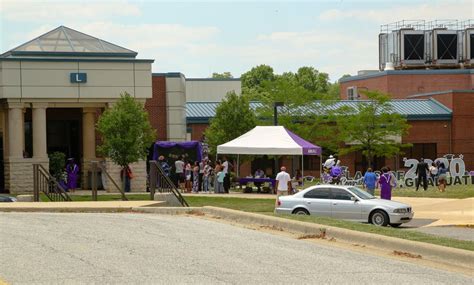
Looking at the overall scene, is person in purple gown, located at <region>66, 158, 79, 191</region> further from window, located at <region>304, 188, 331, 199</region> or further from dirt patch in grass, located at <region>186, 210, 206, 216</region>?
dirt patch in grass, located at <region>186, 210, 206, 216</region>

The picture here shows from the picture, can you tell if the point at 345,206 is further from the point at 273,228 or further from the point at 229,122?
the point at 229,122

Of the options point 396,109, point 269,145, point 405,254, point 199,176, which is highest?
point 396,109

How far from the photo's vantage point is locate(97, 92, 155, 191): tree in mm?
38844

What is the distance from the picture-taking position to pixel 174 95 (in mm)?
48625

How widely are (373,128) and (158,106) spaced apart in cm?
1680

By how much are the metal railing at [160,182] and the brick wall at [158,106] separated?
46.1ft

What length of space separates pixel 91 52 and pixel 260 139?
9.62 m

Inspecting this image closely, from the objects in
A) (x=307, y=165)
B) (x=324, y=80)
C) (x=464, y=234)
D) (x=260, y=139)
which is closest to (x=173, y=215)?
(x=464, y=234)

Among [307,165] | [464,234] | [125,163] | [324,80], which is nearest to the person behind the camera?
[464,234]

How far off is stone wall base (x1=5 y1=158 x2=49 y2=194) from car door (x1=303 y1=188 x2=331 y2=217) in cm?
1909

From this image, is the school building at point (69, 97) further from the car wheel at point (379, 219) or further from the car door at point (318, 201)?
the car wheel at point (379, 219)

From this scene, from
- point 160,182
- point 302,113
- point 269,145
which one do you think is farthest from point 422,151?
point 160,182

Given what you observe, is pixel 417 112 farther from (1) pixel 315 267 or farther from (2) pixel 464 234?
(1) pixel 315 267

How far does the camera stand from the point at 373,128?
59.2m
